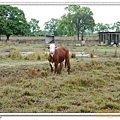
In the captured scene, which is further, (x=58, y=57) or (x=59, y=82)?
(x=58, y=57)

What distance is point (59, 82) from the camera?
3092mm

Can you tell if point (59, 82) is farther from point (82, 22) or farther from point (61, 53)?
point (82, 22)

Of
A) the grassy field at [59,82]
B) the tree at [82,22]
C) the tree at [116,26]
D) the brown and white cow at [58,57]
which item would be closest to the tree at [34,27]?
the grassy field at [59,82]

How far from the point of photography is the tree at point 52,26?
308 cm

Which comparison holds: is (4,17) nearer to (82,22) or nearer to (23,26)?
(23,26)

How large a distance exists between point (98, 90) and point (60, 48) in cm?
55

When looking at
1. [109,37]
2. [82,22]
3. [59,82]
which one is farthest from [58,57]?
[109,37]

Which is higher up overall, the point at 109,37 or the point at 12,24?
the point at 12,24

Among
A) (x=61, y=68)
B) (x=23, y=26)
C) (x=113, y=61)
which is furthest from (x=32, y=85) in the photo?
(x=113, y=61)

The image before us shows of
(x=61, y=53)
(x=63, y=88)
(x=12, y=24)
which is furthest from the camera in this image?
(x=61, y=53)

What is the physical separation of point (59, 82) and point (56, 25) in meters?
0.53

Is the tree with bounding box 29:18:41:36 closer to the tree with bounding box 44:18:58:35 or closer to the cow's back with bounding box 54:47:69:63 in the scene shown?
the tree with bounding box 44:18:58:35

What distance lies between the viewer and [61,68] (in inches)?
128

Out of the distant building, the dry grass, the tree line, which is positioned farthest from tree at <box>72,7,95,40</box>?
the dry grass
